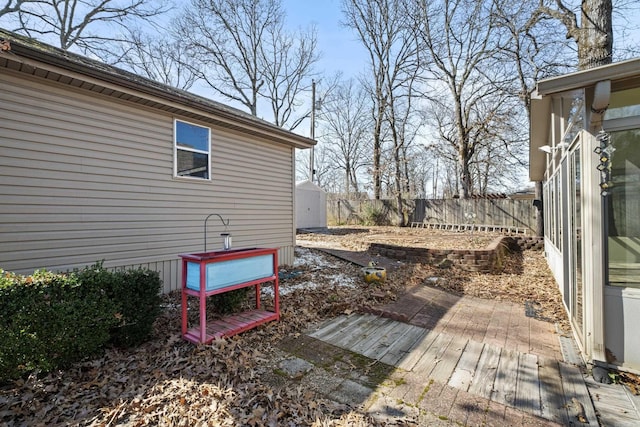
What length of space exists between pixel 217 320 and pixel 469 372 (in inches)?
116

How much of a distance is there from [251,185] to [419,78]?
15371mm

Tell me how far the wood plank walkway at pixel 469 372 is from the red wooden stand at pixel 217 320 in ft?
2.75

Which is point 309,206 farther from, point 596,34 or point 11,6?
point 11,6

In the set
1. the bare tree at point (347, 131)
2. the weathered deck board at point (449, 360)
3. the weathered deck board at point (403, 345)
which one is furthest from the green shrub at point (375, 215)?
the weathered deck board at point (449, 360)

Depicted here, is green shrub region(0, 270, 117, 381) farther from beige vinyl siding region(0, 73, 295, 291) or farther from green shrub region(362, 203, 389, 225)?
green shrub region(362, 203, 389, 225)

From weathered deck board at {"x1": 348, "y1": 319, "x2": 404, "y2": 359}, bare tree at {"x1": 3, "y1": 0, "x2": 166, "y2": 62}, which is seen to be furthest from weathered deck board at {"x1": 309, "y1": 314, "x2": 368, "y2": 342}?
bare tree at {"x1": 3, "y1": 0, "x2": 166, "y2": 62}

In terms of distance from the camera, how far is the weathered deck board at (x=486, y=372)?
246cm

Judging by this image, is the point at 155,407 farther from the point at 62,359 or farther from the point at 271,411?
the point at 62,359

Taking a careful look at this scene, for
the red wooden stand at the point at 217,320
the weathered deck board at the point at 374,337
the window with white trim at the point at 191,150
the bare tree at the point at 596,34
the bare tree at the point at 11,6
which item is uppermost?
the bare tree at the point at 11,6

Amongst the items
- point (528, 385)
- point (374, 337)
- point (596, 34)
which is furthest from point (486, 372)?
point (596, 34)

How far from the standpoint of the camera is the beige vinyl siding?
3.86 meters

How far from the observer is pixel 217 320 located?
148 inches

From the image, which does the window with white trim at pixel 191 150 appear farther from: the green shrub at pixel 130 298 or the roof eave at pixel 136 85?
the green shrub at pixel 130 298

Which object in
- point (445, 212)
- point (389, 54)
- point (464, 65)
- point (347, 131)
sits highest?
point (389, 54)
